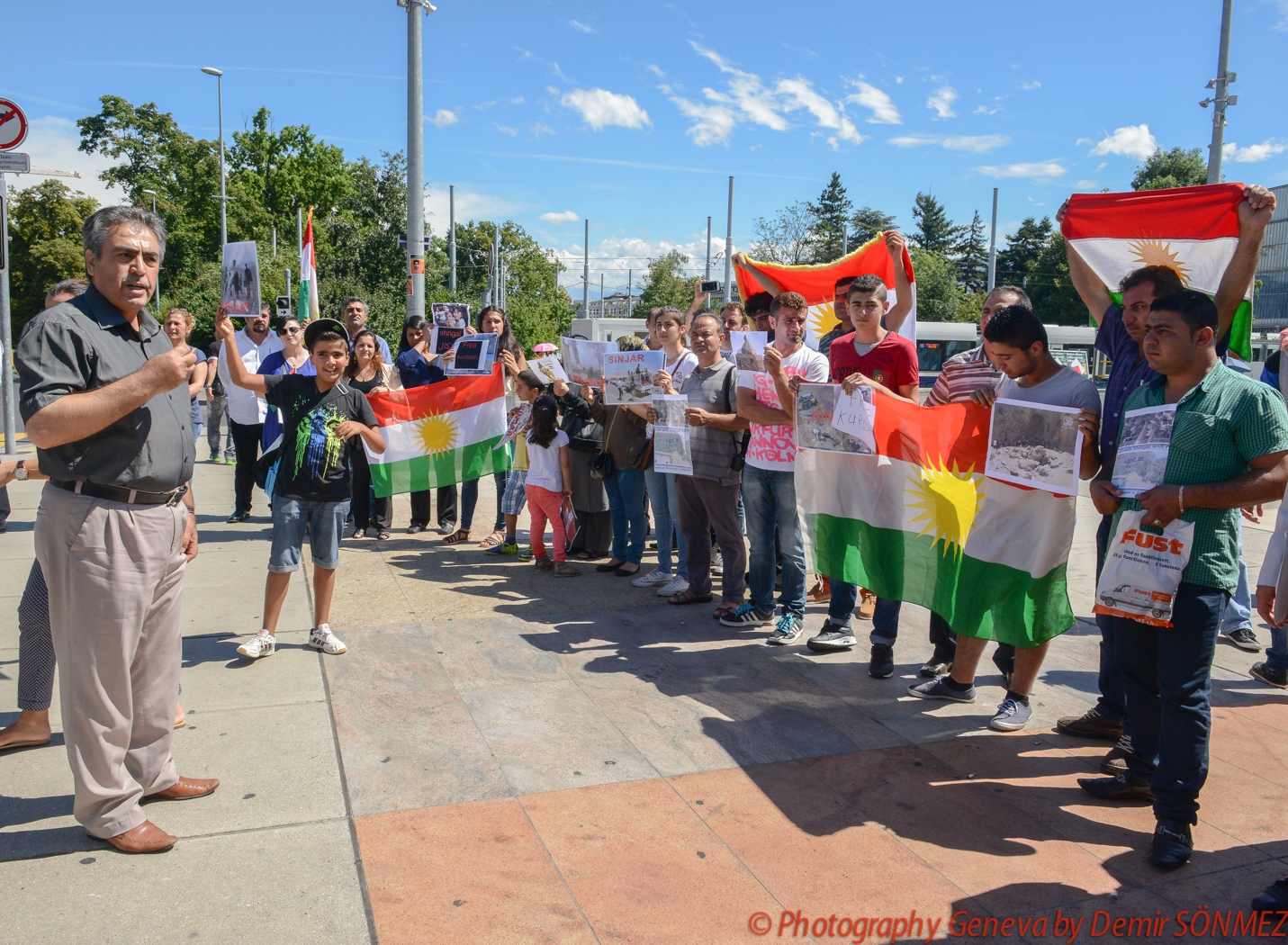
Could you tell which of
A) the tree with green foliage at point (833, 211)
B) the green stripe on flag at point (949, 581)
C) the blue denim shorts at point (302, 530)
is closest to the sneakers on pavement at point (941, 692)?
the green stripe on flag at point (949, 581)

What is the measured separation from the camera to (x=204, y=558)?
7.68m

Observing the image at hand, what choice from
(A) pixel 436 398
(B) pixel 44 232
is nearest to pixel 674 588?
(A) pixel 436 398

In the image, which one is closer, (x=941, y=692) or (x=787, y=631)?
(x=941, y=692)

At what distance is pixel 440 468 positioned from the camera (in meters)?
8.59

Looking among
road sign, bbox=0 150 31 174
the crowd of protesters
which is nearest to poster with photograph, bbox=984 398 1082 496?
the crowd of protesters

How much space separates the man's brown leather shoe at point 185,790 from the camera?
362 centimetres

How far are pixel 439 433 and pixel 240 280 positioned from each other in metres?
3.30

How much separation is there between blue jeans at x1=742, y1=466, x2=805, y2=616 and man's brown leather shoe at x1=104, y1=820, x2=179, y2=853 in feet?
12.2

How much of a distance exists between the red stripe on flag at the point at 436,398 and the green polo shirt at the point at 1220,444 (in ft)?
20.6

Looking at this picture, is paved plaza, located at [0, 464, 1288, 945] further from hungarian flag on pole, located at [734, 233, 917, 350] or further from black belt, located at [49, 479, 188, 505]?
hungarian flag on pole, located at [734, 233, 917, 350]

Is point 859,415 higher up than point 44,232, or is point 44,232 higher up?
point 44,232

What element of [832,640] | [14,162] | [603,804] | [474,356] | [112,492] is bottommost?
[603,804]

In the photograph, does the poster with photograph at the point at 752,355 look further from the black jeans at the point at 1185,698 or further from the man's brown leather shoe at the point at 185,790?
the man's brown leather shoe at the point at 185,790

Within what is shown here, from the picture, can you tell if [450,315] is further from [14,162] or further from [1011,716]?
[1011,716]
